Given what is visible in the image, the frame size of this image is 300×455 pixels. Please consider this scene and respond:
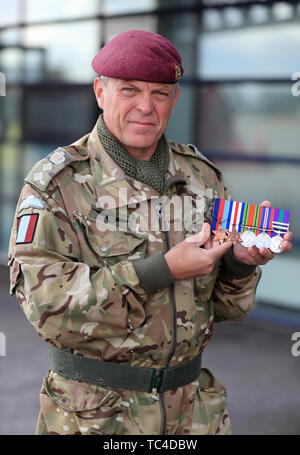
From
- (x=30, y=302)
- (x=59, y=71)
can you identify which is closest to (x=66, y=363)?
(x=30, y=302)

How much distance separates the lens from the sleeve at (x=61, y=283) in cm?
191

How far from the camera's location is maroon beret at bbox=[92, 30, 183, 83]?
1.98 meters

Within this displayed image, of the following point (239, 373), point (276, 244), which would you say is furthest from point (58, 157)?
point (239, 373)

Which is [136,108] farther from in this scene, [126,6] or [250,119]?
[126,6]

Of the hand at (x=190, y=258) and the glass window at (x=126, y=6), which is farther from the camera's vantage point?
the glass window at (x=126, y=6)

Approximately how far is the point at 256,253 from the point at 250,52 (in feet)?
17.1

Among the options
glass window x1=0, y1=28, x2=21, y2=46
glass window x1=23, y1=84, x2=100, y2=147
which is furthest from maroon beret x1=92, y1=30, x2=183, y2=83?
glass window x1=0, y1=28, x2=21, y2=46

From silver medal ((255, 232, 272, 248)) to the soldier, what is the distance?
0.02m

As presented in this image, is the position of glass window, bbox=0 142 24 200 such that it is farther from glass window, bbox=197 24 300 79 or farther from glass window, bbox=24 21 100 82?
glass window, bbox=197 24 300 79

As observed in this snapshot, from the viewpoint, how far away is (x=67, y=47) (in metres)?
8.78

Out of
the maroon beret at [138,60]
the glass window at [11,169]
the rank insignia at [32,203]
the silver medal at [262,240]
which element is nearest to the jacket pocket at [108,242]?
the rank insignia at [32,203]

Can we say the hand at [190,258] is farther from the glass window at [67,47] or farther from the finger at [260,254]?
the glass window at [67,47]

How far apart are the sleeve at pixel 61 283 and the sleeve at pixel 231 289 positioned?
39 centimetres
